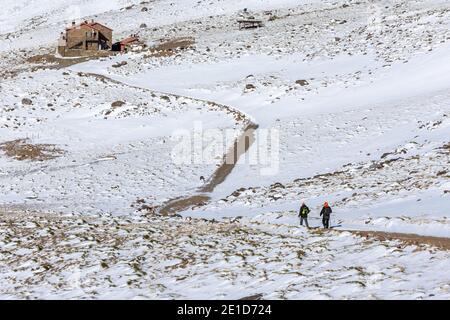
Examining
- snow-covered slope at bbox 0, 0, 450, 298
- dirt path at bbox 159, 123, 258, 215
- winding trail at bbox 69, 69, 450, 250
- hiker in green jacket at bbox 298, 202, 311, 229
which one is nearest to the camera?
snow-covered slope at bbox 0, 0, 450, 298

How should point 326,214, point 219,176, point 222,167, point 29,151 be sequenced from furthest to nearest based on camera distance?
point 29,151 → point 222,167 → point 219,176 → point 326,214

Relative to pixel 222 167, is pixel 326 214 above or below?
below

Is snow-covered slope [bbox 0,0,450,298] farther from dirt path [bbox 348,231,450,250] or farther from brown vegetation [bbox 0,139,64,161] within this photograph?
dirt path [bbox 348,231,450,250]

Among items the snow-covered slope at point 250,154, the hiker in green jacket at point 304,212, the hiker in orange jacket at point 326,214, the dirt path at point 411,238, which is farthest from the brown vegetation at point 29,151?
the dirt path at point 411,238

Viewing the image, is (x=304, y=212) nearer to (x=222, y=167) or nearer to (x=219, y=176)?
(x=219, y=176)

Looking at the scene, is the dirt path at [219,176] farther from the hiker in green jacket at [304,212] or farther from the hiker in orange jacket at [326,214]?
the hiker in orange jacket at [326,214]

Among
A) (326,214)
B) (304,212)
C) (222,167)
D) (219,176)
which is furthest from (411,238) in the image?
A: (222,167)

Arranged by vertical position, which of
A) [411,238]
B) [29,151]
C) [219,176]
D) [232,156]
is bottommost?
[411,238]

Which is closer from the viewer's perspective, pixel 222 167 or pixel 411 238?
pixel 411 238

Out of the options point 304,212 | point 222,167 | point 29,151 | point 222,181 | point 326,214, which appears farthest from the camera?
point 29,151

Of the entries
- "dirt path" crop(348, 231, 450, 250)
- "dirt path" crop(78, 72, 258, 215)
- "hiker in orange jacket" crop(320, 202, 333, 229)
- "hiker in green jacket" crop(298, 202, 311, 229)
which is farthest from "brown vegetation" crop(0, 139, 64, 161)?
"dirt path" crop(348, 231, 450, 250)

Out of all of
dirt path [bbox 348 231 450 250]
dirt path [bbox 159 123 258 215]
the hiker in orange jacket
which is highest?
dirt path [bbox 159 123 258 215]

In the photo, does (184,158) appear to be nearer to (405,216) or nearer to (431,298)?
(405,216)

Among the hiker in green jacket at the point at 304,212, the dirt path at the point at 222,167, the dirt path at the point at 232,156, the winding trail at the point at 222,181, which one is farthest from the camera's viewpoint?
the dirt path at the point at 232,156
